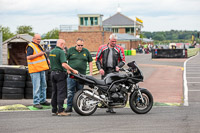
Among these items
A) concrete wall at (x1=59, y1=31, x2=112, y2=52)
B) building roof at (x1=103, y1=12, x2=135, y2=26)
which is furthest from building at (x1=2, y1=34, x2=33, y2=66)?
building roof at (x1=103, y1=12, x2=135, y2=26)

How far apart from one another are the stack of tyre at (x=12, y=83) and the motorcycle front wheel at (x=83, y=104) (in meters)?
3.58

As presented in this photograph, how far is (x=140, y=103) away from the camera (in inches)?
352

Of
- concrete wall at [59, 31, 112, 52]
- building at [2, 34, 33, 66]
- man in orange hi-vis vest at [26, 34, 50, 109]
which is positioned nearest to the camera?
man in orange hi-vis vest at [26, 34, 50, 109]

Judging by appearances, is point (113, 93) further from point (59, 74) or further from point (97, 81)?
point (59, 74)

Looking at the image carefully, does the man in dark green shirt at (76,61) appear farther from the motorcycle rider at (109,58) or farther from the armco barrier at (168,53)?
the armco barrier at (168,53)

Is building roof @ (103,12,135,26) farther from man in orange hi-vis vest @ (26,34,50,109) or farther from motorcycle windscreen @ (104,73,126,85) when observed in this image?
motorcycle windscreen @ (104,73,126,85)

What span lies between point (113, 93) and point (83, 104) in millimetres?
790

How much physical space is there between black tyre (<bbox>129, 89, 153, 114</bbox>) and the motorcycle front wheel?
3.04 ft

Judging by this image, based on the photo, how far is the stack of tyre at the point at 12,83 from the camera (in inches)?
447

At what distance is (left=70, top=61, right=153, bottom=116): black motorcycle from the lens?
8414mm

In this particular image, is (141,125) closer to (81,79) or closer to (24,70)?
(81,79)

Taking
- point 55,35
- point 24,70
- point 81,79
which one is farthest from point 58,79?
point 55,35

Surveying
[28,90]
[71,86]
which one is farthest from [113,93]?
[28,90]

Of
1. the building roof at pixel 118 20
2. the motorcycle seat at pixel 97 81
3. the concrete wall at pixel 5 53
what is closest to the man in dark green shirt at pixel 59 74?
the motorcycle seat at pixel 97 81
